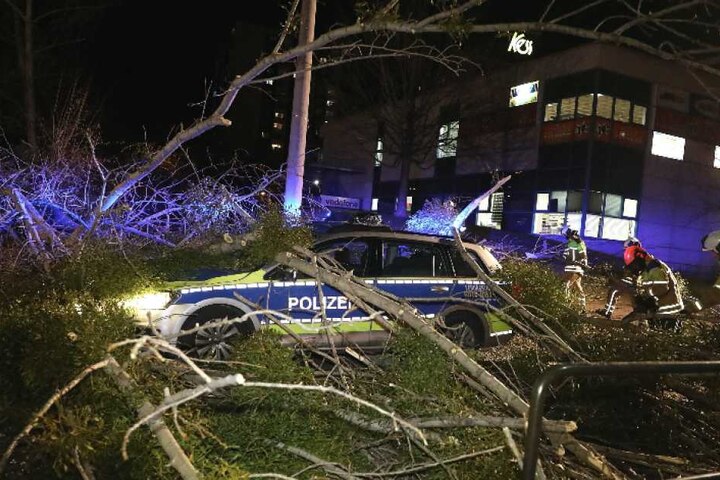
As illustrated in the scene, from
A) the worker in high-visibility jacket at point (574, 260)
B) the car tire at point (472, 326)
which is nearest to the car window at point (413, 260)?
the car tire at point (472, 326)

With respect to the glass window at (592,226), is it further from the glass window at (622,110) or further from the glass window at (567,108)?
the glass window at (567,108)

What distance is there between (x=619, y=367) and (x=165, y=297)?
14.8 ft

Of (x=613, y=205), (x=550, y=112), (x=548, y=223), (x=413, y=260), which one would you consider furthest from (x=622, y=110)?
(x=413, y=260)

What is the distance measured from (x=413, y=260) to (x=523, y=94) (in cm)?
1967

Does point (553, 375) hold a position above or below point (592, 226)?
below

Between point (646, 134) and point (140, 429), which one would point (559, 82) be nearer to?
point (646, 134)

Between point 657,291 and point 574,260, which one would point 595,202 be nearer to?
point 574,260

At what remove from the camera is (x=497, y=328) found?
7297mm

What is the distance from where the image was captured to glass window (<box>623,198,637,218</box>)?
2289 cm

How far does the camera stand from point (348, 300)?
18.5 feet

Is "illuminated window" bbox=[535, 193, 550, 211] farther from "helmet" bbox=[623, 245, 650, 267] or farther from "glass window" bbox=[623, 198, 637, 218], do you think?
"helmet" bbox=[623, 245, 650, 267]

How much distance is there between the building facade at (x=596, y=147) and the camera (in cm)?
2222

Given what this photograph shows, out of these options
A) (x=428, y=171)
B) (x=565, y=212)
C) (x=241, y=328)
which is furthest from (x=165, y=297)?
(x=428, y=171)

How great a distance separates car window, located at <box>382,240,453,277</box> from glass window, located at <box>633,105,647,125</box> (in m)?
19.0
